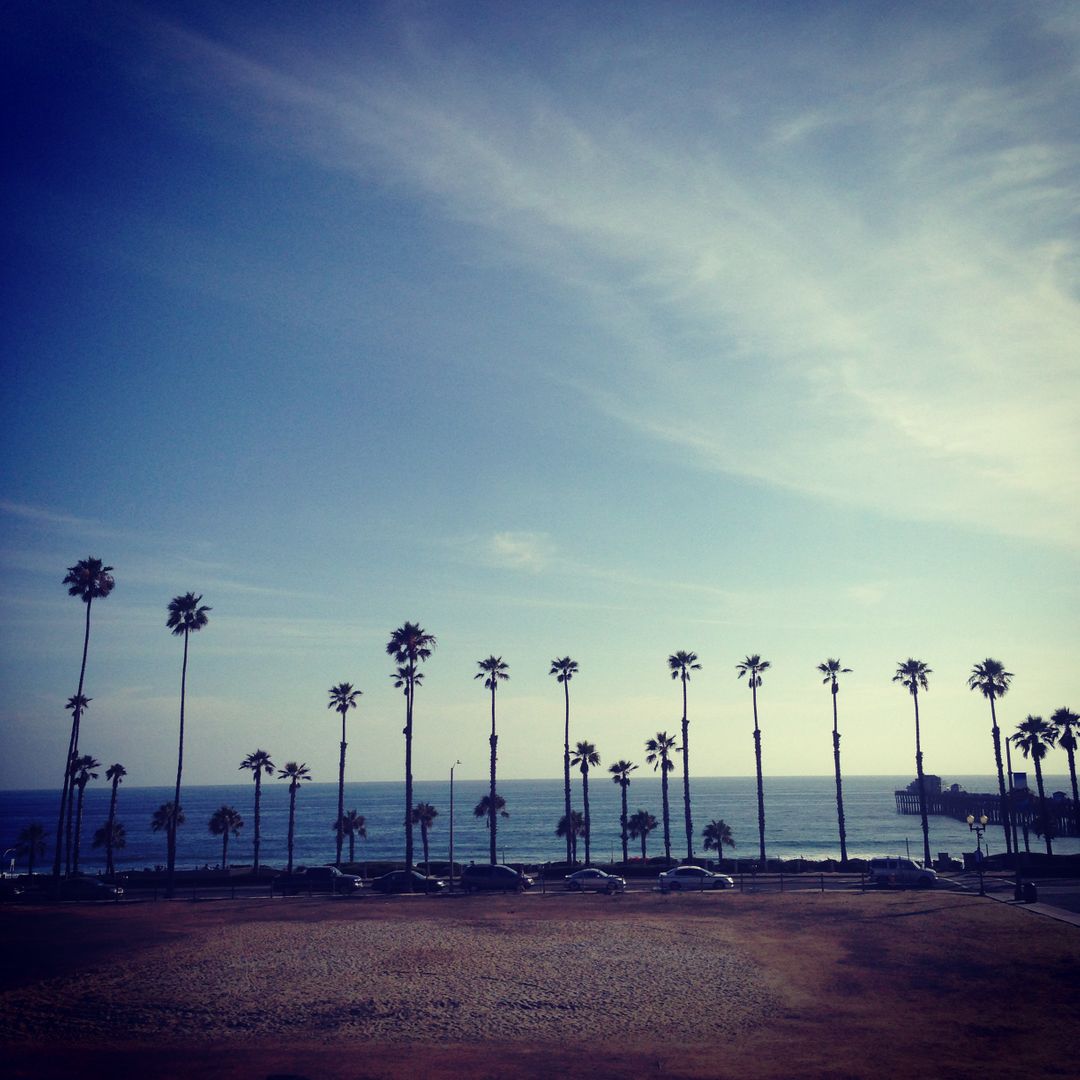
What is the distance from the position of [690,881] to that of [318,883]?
25.3 meters

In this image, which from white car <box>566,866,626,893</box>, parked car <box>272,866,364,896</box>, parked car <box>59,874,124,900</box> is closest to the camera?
parked car <box>59,874,124,900</box>

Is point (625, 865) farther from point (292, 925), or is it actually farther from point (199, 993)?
point (199, 993)

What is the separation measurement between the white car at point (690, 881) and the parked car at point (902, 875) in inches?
375

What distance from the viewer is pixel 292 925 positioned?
4031 centimetres

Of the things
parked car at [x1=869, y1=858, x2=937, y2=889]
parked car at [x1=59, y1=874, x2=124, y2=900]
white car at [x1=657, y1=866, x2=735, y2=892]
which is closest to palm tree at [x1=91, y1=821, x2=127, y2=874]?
parked car at [x1=59, y1=874, x2=124, y2=900]

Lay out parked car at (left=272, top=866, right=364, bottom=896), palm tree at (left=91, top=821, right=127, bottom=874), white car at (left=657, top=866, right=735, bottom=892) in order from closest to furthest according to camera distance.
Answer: white car at (left=657, top=866, right=735, bottom=892) < parked car at (left=272, top=866, right=364, bottom=896) < palm tree at (left=91, top=821, right=127, bottom=874)

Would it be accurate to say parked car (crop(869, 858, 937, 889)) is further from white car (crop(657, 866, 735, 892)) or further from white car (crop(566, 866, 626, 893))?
white car (crop(566, 866, 626, 893))

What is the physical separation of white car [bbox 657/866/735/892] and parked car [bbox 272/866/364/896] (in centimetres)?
2116

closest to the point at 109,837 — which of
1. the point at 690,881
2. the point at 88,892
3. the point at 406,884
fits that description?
the point at 88,892

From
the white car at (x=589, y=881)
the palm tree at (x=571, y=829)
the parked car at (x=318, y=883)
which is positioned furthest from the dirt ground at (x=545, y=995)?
the palm tree at (x=571, y=829)

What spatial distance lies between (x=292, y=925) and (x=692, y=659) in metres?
50.1

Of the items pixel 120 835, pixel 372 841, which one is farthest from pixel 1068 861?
pixel 372 841

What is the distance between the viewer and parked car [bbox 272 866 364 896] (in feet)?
181

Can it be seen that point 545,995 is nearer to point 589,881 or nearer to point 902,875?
point 589,881
